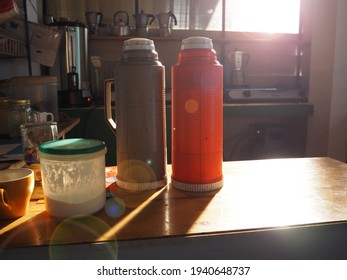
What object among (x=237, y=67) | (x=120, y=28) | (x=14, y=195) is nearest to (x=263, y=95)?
(x=237, y=67)

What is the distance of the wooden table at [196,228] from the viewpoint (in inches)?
19.4

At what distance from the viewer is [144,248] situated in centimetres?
49

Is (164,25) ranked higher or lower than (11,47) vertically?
higher

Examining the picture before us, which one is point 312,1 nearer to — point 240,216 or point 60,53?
point 60,53

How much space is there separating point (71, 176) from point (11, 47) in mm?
1440

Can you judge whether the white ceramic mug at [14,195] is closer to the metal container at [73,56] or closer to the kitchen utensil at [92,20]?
the metal container at [73,56]

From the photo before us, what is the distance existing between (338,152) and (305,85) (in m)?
0.68

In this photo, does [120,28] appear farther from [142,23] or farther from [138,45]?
[138,45]

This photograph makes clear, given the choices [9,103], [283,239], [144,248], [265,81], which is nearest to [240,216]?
[283,239]

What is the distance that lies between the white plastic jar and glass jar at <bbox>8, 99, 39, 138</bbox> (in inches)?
32.7

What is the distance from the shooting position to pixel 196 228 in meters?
0.53

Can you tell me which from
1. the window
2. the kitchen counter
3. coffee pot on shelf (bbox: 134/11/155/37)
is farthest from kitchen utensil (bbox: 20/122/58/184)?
the window

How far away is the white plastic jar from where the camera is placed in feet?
1.78

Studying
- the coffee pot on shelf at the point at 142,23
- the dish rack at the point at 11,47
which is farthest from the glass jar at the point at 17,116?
the coffee pot on shelf at the point at 142,23
